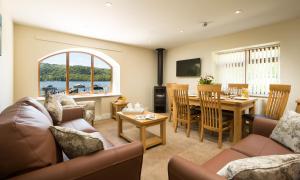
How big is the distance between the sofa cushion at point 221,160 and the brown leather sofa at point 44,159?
0.58m

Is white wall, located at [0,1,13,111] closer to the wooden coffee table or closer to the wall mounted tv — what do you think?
the wooden coffee table

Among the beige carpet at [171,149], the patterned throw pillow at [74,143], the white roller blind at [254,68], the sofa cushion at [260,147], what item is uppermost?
the white roller blind at [254,68]

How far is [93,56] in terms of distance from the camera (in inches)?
182

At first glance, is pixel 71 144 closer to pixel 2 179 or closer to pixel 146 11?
pixel 2 179

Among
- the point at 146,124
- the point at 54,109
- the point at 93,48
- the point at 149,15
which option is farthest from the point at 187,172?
the point at 93,48

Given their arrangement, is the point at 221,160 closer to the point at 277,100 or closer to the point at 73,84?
the point at 277,100

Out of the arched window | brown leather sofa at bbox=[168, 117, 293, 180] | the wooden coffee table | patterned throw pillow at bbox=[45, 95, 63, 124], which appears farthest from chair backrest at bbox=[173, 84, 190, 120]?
the arched window

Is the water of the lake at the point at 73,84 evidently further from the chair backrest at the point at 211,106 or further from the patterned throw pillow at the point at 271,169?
the patterned throw pillow at the point at 271,169

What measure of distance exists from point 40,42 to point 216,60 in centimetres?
456

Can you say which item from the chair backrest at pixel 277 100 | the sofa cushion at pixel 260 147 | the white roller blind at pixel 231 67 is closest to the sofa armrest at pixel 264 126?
the sofa cushion at pixel 260 147

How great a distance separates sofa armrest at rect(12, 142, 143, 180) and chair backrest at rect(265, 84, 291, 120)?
2.75 meters

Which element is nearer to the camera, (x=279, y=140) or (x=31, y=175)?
(x=31, y=175)

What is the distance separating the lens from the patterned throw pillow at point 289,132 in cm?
143

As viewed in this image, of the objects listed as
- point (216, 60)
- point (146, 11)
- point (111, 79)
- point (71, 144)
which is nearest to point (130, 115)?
point (71, 144)
